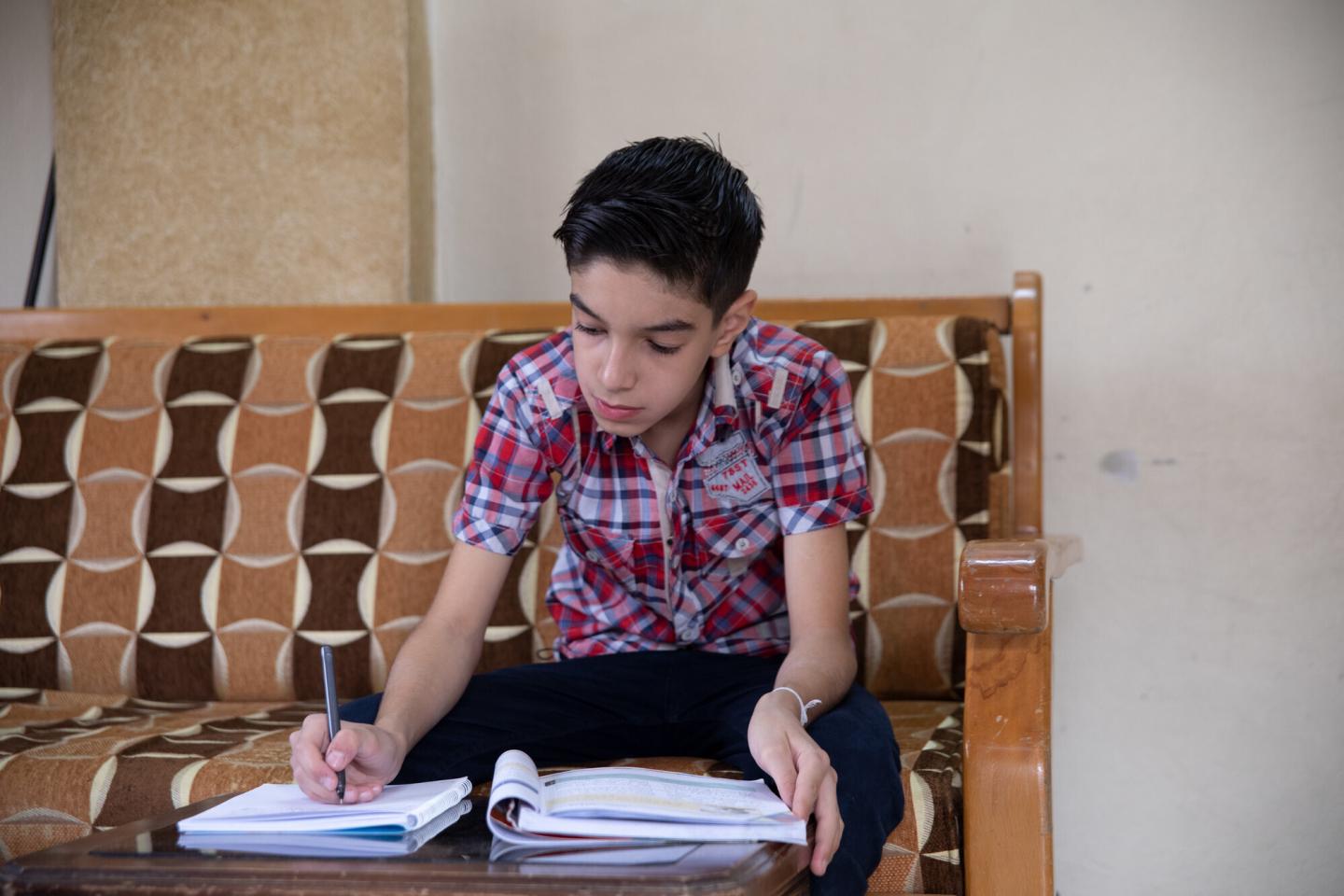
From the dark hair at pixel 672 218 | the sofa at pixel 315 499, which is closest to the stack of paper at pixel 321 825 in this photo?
the dark hair at pixel 672 218

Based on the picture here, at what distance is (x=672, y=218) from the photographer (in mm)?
1105

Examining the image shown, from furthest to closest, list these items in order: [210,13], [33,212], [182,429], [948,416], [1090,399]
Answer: [33,212], [210,13], [1090,399], [182,429], [948,416]

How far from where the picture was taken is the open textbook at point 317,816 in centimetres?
80

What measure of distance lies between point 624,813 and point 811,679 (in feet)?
1.10

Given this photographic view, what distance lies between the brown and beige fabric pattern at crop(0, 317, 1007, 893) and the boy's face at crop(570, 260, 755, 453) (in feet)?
1.83

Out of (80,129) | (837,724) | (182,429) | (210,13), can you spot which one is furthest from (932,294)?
(80,129)

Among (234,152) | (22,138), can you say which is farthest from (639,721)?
(22,138)

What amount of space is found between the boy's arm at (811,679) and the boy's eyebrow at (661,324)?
26cm

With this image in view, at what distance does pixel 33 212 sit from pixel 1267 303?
2.08 meters

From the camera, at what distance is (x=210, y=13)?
203 cm

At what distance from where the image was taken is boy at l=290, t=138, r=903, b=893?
1.09 metres

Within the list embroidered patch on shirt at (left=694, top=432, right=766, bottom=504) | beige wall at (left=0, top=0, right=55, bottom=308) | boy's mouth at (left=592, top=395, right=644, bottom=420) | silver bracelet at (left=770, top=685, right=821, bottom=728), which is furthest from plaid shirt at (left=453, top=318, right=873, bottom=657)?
beige wall at (left=0, top=0, right=55, bottom=308)

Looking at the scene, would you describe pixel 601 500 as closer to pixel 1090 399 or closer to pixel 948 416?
pixel 948 416

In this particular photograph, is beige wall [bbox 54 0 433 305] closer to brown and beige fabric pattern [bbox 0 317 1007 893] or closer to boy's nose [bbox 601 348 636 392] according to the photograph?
brown and beige fabric pattern [bbox 0 317 1007 893]
